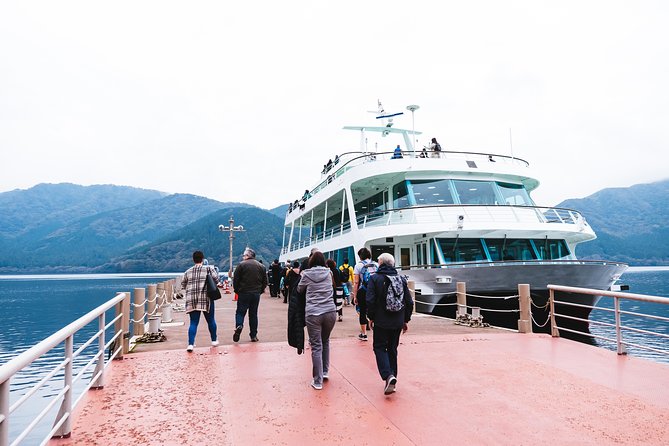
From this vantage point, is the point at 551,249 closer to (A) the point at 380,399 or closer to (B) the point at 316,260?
(B) the point at 316,260

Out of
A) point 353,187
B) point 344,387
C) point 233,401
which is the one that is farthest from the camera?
point 353,187

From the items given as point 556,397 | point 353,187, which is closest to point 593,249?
point 353,187

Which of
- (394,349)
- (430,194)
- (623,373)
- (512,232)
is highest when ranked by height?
(430,194)

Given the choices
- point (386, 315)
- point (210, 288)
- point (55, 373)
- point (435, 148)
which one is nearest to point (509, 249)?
point (435, 148)

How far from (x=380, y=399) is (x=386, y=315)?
96 centimetres

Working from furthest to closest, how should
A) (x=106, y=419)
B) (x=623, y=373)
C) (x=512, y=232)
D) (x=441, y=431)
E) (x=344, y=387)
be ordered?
1. (x=512, y=232)
2. (x=623, y=373)
3. (x=344, y=387)
4. (x=106, y=419)
5. (x=441, y=431)

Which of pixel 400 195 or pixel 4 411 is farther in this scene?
pixel 400 195

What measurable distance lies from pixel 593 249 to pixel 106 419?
636 ft

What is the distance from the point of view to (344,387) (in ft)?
18.1

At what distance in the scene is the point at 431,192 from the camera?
16906 mm

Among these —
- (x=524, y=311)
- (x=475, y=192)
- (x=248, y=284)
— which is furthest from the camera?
(x=475, y=192)

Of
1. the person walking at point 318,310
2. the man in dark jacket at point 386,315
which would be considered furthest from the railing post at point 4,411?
the man in dark jacket at point 386,315

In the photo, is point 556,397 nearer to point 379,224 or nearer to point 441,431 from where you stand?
point 441,431

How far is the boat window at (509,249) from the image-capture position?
15.1m
